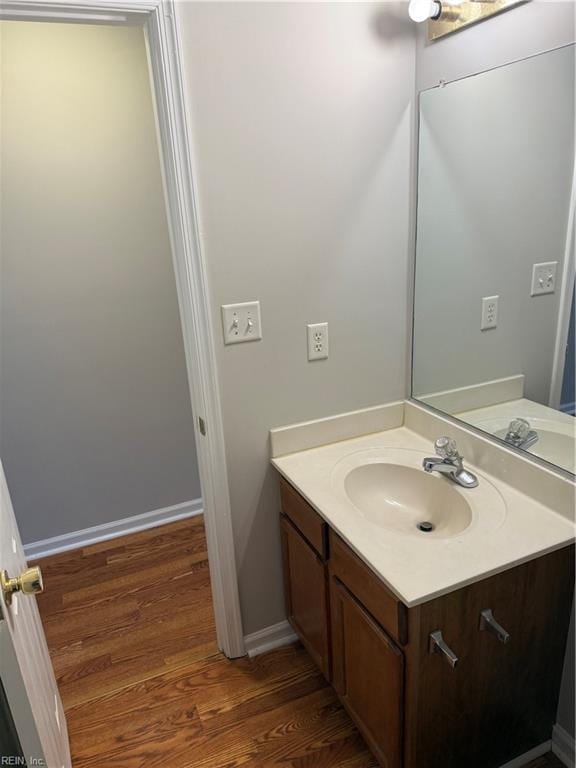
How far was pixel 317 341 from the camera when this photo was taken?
1.72 meters

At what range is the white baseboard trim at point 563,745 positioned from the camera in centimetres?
148

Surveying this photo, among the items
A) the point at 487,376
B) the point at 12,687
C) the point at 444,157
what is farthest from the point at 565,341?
the point at 12,687

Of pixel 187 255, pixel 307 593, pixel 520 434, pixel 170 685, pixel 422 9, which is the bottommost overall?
pixel 170 685

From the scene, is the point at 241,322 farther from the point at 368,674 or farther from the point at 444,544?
the point at 368,674

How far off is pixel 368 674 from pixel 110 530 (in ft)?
5.81

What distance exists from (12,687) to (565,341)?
4.79 ft

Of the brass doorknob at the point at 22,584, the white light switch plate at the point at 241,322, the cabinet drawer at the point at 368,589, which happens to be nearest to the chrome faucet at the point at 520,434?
the cabinet drawer at the point at 368,589

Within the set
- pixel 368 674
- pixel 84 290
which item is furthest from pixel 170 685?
pixel 84 290

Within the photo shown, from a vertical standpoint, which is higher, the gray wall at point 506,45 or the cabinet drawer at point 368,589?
the gray wall at point 506,45

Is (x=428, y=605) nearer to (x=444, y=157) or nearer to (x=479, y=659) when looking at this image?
(x=479, y=659)

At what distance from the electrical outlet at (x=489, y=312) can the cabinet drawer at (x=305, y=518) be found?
80 centimetres

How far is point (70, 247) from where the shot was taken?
7.47ft

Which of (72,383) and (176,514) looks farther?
(176,514)

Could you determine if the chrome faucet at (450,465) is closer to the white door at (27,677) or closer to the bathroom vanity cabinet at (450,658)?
the bathroom vanity cabinet at (450,658)
